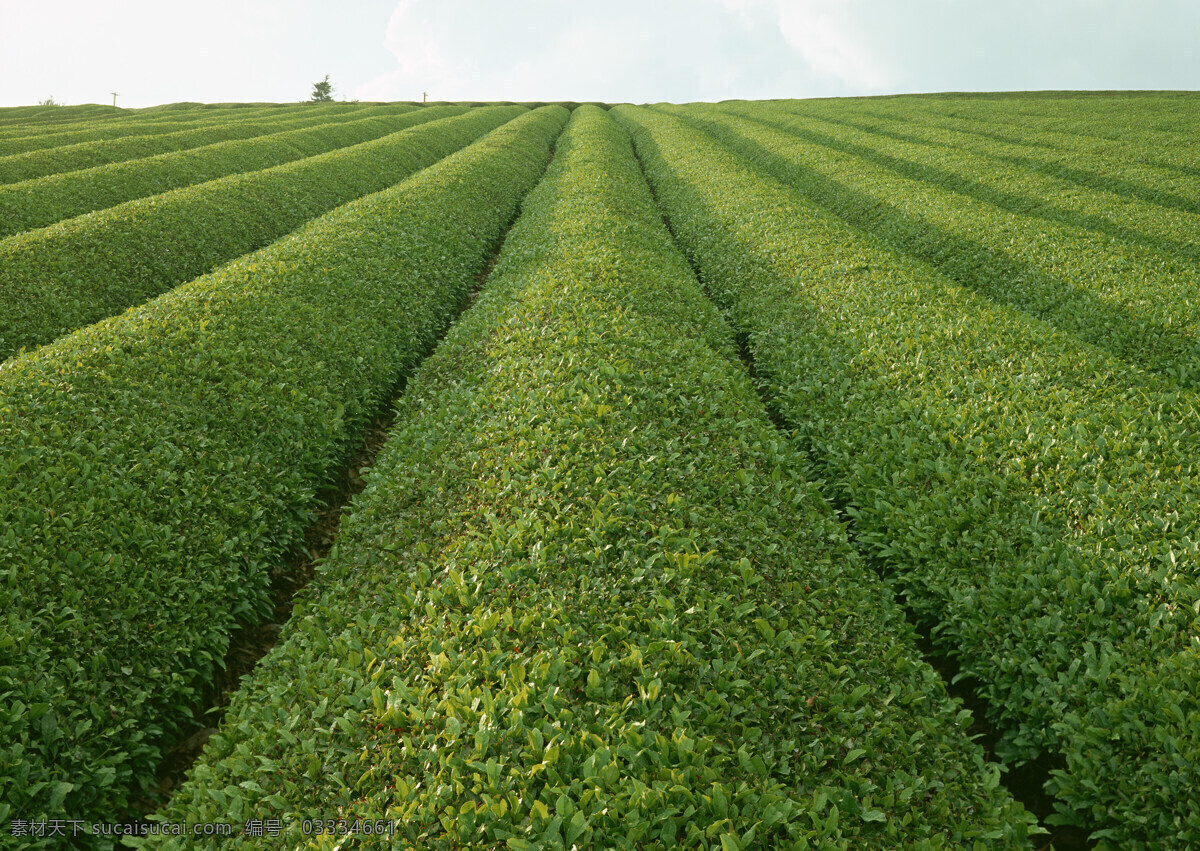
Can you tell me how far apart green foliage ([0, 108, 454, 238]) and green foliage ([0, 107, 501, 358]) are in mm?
2850

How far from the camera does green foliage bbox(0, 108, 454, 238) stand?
1844 centimetres

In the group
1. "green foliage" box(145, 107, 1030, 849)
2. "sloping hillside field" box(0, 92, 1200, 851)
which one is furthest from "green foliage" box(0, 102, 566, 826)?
"green foliage" box(145, 107, 1030, 849)

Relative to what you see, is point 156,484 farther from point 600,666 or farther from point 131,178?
point 131,178

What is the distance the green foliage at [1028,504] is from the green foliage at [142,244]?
46.8 ft

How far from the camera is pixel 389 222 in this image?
17656mm

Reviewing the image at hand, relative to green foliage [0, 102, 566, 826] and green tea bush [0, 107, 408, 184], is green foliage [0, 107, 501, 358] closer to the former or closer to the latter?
green foliage [0, 102, 566, 826]

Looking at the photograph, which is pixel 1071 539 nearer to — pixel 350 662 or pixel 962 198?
pixel 350 662

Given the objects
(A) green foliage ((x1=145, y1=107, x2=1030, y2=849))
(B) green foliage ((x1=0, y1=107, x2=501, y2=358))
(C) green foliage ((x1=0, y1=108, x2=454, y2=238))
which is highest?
(C) green foliage ((x1=0, y1=108, x2=454, y2=238))

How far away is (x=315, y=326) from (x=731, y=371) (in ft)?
25.3

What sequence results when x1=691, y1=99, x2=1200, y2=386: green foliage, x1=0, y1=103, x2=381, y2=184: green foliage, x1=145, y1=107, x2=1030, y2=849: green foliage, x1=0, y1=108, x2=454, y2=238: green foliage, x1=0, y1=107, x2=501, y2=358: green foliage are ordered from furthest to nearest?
x1=0, y1=103, x2=381, y2=184: green foliage → x1=0, y1=108, x2=454, y2=238: green foliage → x1=0, y1=107, x2=501, y2=358: green foliage → x1=691, y1=99, x2=1200, y2=386: green foliage → x1=145, y1=107, x2=1030, y2=849: green foliage

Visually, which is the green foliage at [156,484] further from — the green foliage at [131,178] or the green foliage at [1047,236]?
the green foliage at [1047,236]

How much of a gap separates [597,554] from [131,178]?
2530 cm

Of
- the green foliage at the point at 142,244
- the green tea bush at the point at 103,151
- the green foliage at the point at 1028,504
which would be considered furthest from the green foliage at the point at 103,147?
the green foliage at the point at 1028,504

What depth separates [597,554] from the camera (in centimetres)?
624
